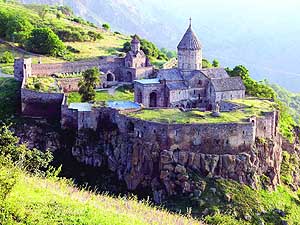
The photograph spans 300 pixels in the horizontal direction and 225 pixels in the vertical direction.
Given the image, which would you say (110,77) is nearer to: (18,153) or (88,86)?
(88,86)

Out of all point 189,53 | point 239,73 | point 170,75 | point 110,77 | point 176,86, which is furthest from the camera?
point 110,77

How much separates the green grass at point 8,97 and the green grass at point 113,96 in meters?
4.74

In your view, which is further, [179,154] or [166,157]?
[179,154]

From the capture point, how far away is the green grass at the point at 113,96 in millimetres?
47528

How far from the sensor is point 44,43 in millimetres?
61531

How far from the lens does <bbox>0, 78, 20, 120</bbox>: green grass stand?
43.3m

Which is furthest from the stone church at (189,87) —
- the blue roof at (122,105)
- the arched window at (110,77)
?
the arched window at (110,77)

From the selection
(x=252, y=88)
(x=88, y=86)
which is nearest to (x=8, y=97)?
(x=88, y=86)

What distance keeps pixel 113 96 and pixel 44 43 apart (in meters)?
16.6

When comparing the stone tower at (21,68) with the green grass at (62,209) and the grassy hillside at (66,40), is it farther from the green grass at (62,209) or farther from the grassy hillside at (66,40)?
the green grass at (62,209)

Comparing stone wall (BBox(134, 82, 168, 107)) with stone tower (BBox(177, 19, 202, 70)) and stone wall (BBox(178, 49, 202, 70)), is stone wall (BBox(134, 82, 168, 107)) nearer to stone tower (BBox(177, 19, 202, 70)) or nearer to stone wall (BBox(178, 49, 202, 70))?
stone wall (BBox(178, 49, 202, 70))

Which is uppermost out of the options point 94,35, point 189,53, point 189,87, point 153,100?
point 94,35

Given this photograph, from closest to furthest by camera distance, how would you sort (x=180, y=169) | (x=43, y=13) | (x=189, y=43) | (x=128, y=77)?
(x=180, y=169)
(x=189, y=43)
(x=128, y=77)
(x=43, y=13)

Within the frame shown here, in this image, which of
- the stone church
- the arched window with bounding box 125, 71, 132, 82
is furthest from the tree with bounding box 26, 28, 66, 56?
the stone church
